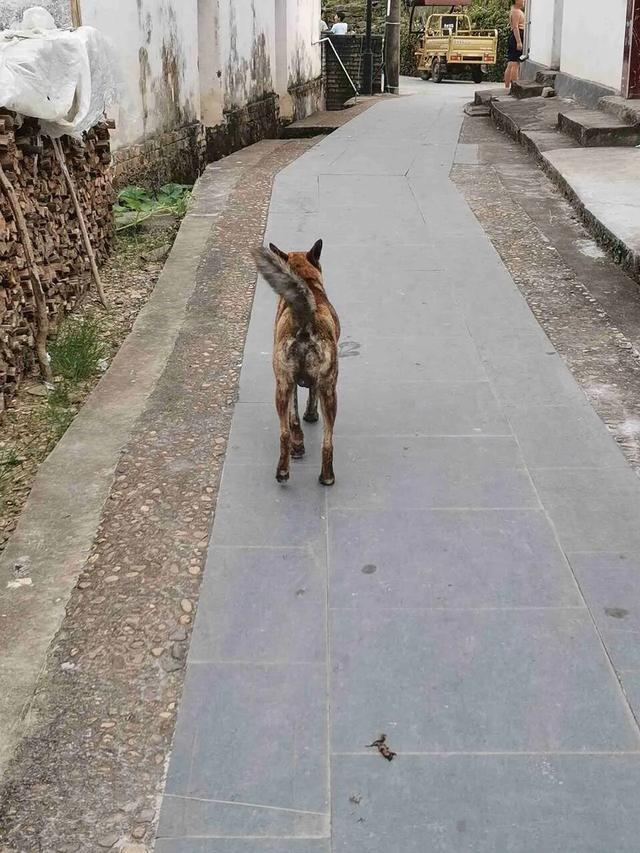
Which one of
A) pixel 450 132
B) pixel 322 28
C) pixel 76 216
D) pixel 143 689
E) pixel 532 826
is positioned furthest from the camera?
pixel 322 28

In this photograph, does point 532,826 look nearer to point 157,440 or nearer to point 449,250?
point 157,440

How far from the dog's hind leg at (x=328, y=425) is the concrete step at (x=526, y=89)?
571 inches

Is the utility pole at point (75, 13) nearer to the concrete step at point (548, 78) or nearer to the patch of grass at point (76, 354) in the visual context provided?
the patch of grass at point (76, 354)

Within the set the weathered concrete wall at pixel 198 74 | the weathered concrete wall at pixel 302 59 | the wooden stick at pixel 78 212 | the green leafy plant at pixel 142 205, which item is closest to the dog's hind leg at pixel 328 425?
the wooden stick at pixel 78 212

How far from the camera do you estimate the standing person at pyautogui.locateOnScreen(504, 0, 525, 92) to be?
19.9 m

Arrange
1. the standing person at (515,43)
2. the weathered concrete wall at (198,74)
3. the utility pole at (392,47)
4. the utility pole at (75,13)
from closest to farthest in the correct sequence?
the utility pole at (75,13), the weathered concrete wall at (198,74), the standing person at (515,43), the utility pole at (392,47)

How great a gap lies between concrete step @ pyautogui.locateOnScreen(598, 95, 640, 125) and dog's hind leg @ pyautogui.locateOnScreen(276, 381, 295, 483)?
858cm

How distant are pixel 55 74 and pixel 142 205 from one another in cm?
403

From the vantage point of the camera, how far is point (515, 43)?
1998cm

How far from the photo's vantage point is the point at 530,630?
10.5 ft

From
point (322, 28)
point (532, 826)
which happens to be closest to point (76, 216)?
point (532, 826)

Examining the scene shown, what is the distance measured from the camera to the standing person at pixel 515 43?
19938mm

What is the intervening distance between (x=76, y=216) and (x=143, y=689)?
535 cm

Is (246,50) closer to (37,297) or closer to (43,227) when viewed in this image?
(43,227)
